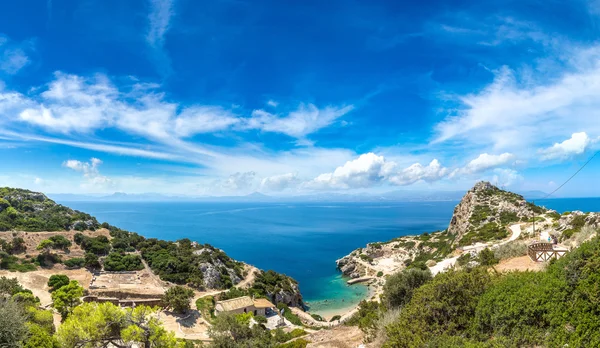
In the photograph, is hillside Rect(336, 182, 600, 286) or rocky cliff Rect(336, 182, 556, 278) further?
rocky cliff Rect(336, 182, 556, 278)

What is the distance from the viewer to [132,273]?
34.9m

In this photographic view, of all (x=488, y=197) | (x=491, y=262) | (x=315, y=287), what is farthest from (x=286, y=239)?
(x=491, y=262)

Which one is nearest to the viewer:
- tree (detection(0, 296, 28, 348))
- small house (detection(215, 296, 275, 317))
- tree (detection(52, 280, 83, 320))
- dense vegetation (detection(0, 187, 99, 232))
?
tree (detection(0, 296, 28, 348))

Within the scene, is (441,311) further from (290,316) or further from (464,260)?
(290,316)

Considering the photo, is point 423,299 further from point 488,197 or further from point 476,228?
point 488,197

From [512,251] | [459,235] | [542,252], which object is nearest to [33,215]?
[512,251]

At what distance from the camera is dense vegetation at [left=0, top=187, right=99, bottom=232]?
4270 cm

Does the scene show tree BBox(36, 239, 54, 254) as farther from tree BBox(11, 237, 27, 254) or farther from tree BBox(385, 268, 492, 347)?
tree BBox(385, 268, 492, 347)

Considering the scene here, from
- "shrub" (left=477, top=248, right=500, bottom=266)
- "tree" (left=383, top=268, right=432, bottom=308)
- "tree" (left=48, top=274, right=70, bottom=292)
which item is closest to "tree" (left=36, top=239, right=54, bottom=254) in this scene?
"tree" (left=48, top=274, right=70, bottom=292)

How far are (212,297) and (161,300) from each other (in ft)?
17.1

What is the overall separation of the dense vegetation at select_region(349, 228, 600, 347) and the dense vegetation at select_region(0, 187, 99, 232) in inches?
2010

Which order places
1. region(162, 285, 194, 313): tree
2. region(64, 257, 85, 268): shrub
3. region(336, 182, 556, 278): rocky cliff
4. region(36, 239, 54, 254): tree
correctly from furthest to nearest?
region(336, 182, 556, 278): rocky cliff, region(36, 239, 54, 254): tree, region(64, 257, 85, 268): shrub, region(162, 285, 194, 313): tree

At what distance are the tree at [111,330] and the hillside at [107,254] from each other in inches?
839

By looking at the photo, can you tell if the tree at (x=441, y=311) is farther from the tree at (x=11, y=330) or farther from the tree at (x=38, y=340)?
the tree at (x=38, y=340)
